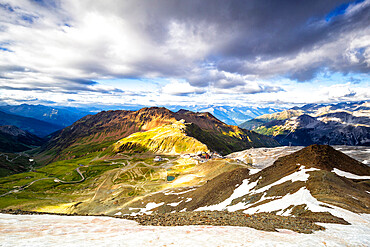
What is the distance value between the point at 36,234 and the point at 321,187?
44387 mm

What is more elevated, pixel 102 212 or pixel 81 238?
pixel 81 238

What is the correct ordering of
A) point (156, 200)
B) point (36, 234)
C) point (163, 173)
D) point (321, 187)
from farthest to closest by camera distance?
point (163, 173)
point (156, 200)
point (321, 187)
point (36, 234)

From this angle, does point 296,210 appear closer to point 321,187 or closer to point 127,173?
point 321,187

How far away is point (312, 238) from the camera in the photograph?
15.3m

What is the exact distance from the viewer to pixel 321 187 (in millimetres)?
33594

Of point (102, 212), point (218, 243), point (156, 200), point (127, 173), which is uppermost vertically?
point (218, 243)

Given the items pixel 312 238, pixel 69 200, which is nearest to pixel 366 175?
pixel 312 238

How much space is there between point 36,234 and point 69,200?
14296cm

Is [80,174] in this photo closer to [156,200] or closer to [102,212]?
[102,212]

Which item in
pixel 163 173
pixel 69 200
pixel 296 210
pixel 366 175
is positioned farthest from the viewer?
pixel 163 173

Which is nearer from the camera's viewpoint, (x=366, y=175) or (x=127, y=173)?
(x=366, y=175)

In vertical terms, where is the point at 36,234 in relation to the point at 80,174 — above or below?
above

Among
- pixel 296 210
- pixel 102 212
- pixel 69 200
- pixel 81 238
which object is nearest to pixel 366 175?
pixel 296 210

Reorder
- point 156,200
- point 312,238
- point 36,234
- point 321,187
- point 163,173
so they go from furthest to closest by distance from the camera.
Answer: point 163,173
point 156,200
point 321,187
point 312,238
point 36,234
